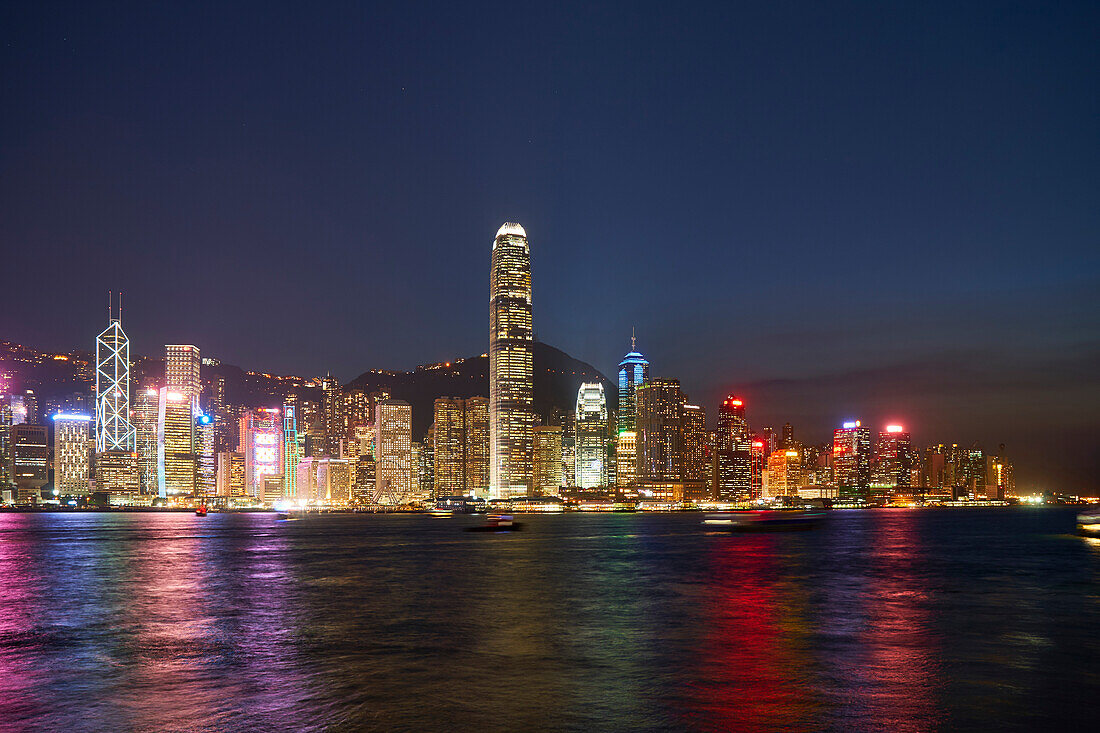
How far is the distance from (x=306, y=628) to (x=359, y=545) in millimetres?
Answer: 79138

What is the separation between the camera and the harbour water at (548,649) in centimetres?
2309

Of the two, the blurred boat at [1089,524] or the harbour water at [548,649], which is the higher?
the harbour water at [548,649]

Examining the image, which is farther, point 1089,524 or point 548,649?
point 1089,524

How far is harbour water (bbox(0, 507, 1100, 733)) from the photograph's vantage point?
23.1 metres

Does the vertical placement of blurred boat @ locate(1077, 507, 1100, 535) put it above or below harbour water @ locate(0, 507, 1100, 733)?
below

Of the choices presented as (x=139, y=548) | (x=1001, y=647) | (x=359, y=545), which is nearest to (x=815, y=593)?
(x=1001, y=647)

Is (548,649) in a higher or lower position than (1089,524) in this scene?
higher

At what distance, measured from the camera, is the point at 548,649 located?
3378 centimetres

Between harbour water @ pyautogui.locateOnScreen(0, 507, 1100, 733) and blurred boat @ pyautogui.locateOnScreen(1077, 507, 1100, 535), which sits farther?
blurred boat @ pyautogui.locateOnScreen(1077, 507, 1100, 535)

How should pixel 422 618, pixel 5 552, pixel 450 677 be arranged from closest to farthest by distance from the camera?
1. pixel 450 677
2. pixel 422 618
3. pixel 5 552

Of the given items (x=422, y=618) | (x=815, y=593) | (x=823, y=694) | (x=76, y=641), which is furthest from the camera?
(x=815, y=593)

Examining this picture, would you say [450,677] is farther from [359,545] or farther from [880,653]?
[359,545]

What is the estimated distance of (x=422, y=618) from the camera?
43281 millimetres

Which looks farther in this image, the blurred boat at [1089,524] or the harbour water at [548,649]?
the blurred boat at [1089,524]
